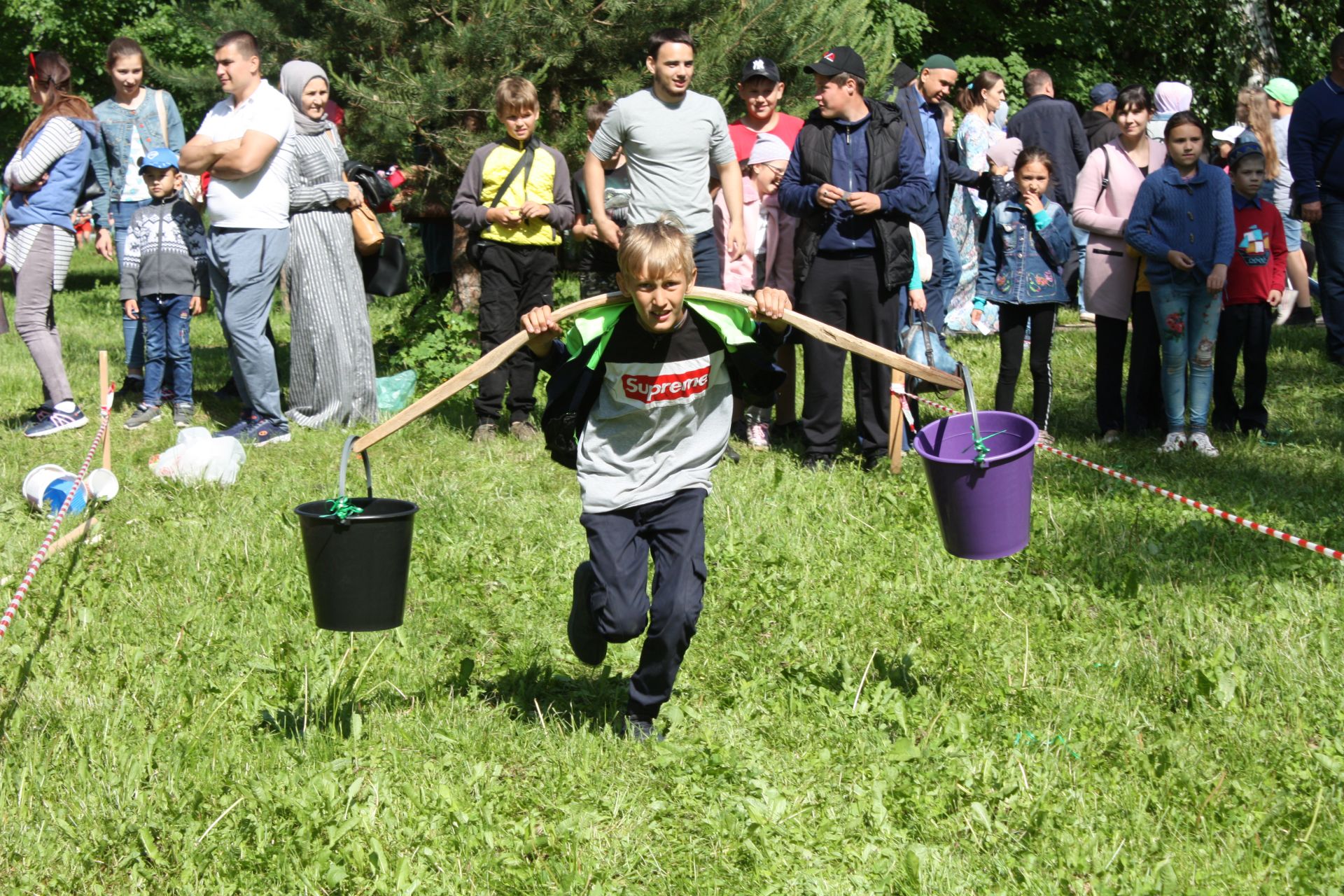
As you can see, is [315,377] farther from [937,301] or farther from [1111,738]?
[1111,738]

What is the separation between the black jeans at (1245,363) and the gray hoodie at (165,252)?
692 centimetres

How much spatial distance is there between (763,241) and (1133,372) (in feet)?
8.54

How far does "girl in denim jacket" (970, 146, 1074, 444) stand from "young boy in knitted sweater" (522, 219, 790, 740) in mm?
4389

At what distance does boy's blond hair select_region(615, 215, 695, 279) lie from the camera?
4.32 metres

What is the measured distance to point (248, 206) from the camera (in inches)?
337

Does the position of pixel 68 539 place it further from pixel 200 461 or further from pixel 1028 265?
pixel 1028 265

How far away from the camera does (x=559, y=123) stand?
11.6m

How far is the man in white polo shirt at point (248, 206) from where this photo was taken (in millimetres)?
8375

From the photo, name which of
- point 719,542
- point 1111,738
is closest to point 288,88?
point 719,542


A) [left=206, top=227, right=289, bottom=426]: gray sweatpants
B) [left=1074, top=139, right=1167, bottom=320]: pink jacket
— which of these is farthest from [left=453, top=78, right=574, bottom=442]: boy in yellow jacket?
[left=1074, top=139, right=1167, bottom=320]: pink jacket

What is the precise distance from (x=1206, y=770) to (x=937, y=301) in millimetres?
6126

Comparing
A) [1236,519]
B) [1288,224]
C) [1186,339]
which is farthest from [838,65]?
[1288,224]

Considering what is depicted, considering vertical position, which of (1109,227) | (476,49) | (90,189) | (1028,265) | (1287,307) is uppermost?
(476,49)

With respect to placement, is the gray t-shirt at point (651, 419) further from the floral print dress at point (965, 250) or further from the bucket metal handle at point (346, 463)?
the floral print dress at point (965, 250)
